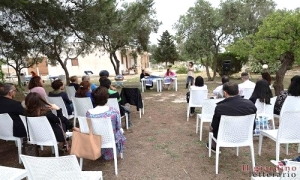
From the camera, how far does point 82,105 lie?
4.25 meters

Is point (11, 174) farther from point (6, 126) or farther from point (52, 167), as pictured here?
point (6, 126)

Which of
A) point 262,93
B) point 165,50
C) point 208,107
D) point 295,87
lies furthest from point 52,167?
point 165,50

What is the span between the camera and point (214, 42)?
42.3ft

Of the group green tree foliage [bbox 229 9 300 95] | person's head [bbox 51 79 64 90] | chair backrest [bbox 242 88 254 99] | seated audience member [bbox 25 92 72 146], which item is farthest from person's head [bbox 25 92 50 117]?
green tree foliage [bbox 229 9 300 95]

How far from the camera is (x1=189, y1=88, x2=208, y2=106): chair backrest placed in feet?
15.9

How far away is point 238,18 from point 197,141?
10.5 meters

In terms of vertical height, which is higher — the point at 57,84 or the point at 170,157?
the point at 57,84

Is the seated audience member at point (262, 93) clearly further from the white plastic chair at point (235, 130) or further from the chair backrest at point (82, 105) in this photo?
the chair backrest at point (82, 105)

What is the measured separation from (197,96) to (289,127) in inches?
94.1

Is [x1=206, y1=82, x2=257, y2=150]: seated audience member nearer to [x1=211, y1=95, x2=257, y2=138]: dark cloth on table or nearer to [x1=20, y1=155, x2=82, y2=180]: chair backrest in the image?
[x1=211, y1=95, x2=257, y2=138]: dark cloth on table

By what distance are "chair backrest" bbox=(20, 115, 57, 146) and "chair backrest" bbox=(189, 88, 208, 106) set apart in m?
3.05

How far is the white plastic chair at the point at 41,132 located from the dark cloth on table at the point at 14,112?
0.34 meters

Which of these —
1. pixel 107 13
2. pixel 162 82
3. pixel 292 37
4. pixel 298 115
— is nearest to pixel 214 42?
pixel 162 82

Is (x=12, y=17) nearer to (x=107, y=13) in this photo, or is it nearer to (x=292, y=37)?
(x=107, y=13)
